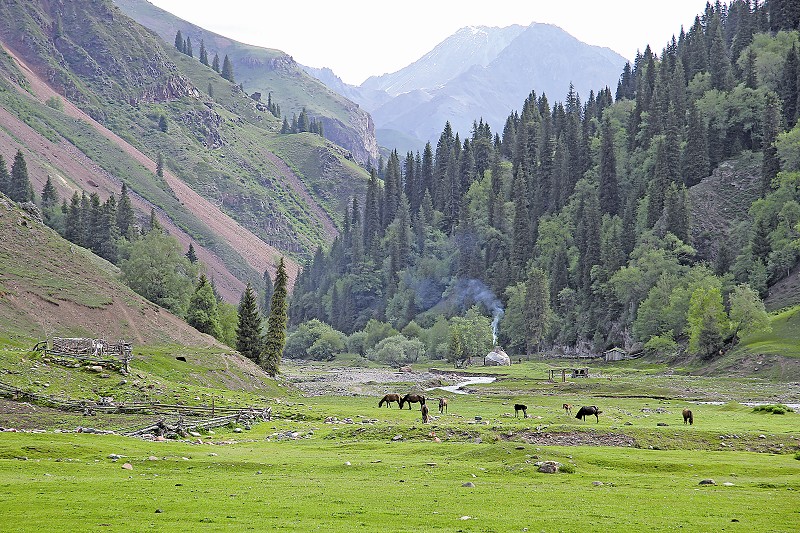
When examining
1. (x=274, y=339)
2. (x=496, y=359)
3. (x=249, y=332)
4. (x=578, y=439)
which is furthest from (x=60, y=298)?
(x=496, y=359)

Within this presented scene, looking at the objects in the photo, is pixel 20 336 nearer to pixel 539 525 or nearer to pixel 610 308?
pixel 539 525

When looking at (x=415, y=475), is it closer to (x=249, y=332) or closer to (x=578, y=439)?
(x=578, y=439)

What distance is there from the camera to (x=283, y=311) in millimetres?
120750

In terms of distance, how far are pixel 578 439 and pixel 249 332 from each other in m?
73.3

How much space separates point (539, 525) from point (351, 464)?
1671cm

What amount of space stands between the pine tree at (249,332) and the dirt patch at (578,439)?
69.5m

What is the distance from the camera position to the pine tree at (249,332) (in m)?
120

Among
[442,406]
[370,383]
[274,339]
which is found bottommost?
[442,406]

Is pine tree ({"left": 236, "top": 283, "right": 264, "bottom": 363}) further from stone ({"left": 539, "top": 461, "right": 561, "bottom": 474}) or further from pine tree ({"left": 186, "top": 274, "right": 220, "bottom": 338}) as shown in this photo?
stone ({"left": 539, "top": 461, "right": 561, "bottom": 474})

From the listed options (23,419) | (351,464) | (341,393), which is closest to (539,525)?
(351,464)

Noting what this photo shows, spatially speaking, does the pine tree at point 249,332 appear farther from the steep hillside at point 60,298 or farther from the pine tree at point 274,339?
the steep hillside at point 60,298

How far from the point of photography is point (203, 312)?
12675 centimetres

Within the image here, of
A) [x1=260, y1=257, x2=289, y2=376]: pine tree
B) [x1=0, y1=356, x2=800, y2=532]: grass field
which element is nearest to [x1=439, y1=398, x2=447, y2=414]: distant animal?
[x1=0, y1=356, x2=800, y2=532]: grass field

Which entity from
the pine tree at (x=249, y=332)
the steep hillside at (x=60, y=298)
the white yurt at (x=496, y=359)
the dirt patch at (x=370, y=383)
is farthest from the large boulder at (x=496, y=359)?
the steep hillside at (x=60, y=298)
